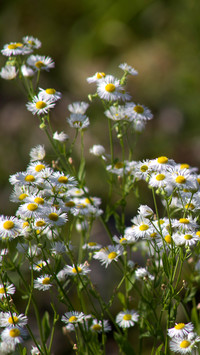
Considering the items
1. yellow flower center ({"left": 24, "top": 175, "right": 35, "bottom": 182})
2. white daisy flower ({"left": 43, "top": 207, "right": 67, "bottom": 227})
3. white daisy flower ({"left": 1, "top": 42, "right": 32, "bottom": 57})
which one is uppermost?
white daisy flower ({"left": 1, "top": 42, "right": 32, "bottom": 57})

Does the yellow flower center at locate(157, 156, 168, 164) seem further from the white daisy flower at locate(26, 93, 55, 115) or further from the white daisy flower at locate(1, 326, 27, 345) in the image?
the white daisy flower at locate(1, 326, 27, 345)

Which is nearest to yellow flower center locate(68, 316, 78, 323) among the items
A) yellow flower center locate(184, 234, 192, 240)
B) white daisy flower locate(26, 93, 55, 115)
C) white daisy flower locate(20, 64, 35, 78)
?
yellow flower center locate(184, 234, 192, 240)

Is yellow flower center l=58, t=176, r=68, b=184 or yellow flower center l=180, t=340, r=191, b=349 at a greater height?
yellow flower center l=58, t=176, r=68, b=184

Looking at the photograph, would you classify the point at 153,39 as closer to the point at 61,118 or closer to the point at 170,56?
the point at 170,56

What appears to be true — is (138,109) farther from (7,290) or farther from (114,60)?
(114,60)

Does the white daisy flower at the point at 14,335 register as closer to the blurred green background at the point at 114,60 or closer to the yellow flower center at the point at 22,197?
the yellow flower center at the point at 22,197

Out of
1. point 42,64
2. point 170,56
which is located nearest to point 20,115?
point 170,56

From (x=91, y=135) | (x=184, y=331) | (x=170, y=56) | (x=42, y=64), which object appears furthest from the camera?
(x=170, y=56)

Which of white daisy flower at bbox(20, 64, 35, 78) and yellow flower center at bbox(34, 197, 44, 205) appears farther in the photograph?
white daisy flower at bbox(20, 64, 35, 78)
